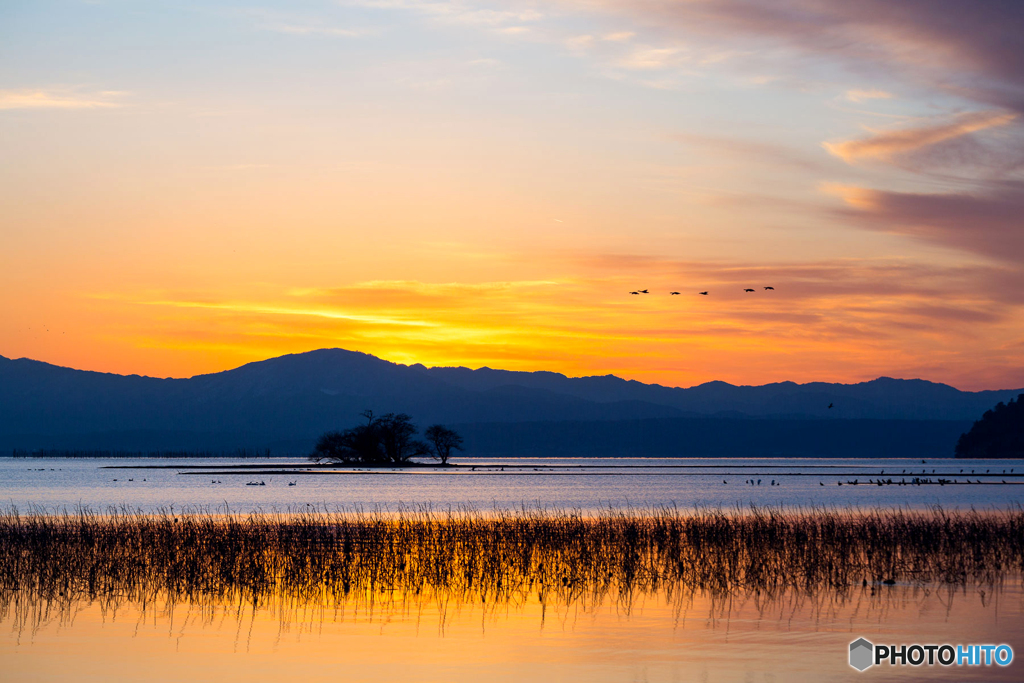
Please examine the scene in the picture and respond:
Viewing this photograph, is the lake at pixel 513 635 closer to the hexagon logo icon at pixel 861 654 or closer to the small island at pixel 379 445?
the hexagon logo icon at pixel 861 654

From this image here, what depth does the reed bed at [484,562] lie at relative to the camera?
2706 centimetres

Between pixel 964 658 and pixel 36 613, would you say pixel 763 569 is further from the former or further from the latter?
pixel 36 613

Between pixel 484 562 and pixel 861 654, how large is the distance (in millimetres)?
14935

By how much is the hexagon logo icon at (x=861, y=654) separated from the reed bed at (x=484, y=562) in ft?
22.1

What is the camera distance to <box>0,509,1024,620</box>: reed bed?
27.1 meters

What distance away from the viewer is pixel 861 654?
18.8m

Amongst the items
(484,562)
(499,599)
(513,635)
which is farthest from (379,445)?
(513,635)

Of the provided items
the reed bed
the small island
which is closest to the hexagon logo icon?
the reed bed

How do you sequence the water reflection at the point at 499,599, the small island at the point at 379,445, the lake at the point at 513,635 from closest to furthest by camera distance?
the lake at the point at 513,635 < the water reflection at the point at 499,599 < the small island at the point at 379,445

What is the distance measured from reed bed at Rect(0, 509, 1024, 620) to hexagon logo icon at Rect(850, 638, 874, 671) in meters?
6.72

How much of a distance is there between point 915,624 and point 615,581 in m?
9.31

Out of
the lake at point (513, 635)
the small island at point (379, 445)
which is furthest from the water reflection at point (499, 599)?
the small island at point (379, 445)

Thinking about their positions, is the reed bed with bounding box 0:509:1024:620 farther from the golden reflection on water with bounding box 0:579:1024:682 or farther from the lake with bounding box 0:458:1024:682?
the golden reflection on water with bounding box 0:579:1024:682

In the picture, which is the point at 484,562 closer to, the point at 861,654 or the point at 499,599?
Result: the point at 499,599
